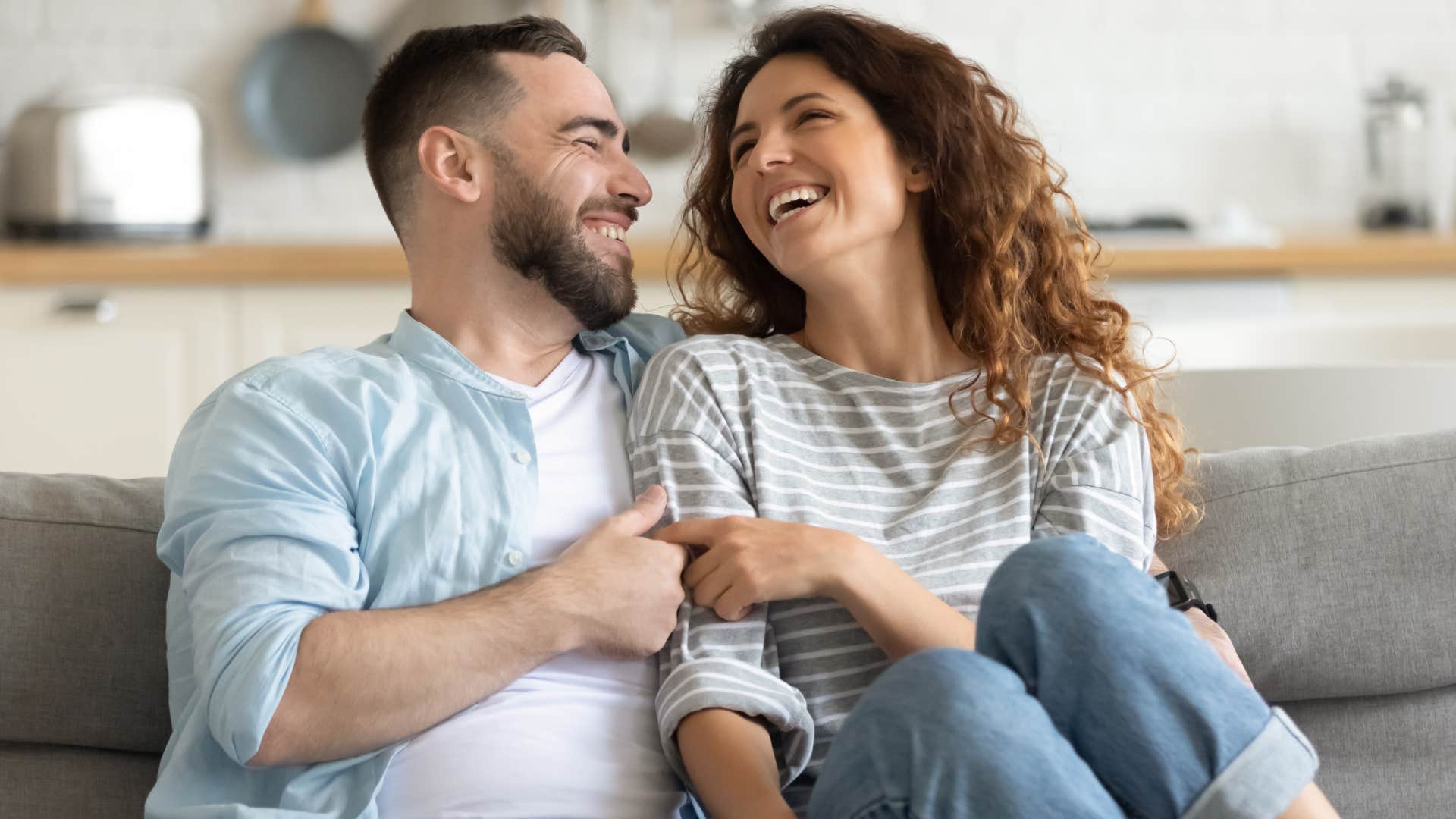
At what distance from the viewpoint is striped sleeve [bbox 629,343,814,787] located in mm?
1421

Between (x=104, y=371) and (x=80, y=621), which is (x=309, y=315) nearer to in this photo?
(x=104, y=371)

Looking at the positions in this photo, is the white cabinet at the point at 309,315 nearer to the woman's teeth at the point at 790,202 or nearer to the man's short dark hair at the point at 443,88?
the man's short dark hair at the point at 443,88

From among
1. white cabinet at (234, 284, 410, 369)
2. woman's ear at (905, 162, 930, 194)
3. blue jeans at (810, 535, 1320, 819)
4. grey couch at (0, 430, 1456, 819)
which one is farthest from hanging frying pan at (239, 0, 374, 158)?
blue jeans at (810, 535, 1320, 819)

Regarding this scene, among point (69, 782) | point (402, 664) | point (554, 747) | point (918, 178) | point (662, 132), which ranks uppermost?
point (918, 178)

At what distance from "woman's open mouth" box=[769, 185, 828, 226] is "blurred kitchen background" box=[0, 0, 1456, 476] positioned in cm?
145

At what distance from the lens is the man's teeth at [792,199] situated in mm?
1699

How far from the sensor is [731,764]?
1.35 m

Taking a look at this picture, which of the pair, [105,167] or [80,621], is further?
[105,167]

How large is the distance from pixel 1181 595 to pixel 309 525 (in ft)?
2.88

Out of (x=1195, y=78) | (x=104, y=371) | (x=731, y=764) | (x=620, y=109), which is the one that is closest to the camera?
(x=731, y=764)

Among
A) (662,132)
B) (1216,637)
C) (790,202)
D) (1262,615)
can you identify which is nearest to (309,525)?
(790,202)

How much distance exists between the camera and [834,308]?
5.73 ft

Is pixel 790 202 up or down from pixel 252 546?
up

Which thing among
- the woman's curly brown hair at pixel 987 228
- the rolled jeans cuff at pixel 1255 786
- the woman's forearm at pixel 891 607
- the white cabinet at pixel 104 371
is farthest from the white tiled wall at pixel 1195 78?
the rolled jeans cuff at pixel 1255 786
